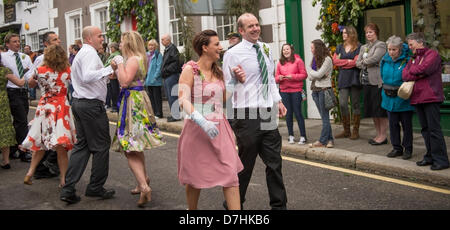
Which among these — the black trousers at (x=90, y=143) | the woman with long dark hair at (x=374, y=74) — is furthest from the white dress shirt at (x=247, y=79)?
the woman with long dark hair at (x=374, y=74)

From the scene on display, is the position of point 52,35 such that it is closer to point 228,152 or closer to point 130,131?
point 130,131

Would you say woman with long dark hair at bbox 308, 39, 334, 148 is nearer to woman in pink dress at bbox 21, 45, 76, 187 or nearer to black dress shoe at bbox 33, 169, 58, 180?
woman in pink dress at bbox 21, 45, 76, 187

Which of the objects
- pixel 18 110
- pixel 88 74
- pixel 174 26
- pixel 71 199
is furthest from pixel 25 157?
pixel 174 26

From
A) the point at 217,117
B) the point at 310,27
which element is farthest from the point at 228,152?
the point at 310,27

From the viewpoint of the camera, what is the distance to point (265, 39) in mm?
11891

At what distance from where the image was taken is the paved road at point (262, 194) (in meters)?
5.16

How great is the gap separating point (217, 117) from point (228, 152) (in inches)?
12.4

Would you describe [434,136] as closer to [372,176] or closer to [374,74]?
[372,176]

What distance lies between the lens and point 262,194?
5582mm

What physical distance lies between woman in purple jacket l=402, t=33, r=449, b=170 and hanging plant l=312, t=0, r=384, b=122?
3.09 m

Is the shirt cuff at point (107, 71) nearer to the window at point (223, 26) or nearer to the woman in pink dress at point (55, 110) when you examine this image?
the woman in pink dress at point (55, 110)

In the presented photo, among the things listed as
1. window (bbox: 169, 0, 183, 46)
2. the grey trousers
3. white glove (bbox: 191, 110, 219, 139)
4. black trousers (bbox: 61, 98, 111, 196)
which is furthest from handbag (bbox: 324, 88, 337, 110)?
window (bbox: 169, 0, 183, 46)

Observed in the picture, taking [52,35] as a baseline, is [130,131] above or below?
below

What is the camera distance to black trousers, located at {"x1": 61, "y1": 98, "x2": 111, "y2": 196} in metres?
5.47
